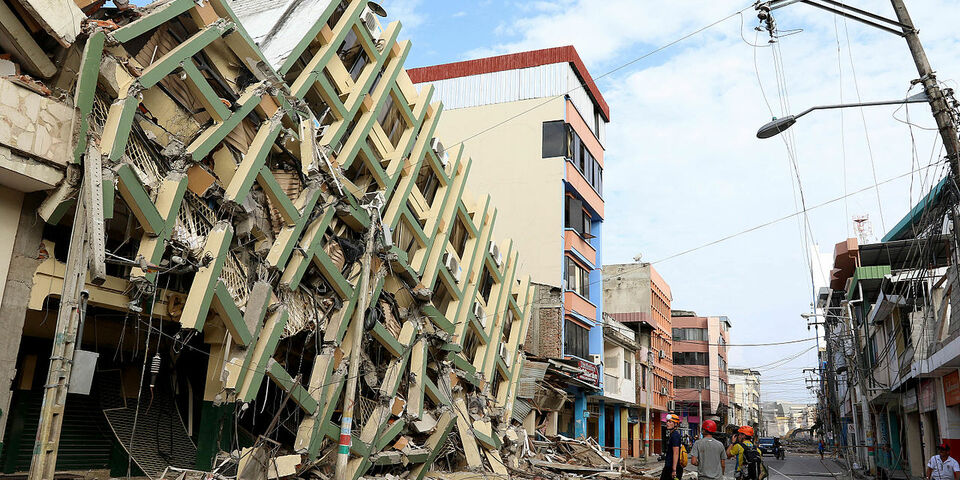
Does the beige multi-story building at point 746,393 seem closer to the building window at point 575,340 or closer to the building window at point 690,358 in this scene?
the building window at point 690,358

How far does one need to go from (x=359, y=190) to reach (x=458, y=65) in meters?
23.0

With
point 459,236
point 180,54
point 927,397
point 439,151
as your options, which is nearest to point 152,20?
point 180,54

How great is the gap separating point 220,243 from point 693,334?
236 feet

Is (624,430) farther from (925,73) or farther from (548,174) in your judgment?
(925,73)

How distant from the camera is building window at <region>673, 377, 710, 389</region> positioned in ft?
239

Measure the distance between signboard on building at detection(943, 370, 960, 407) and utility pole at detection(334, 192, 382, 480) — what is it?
1577 cm

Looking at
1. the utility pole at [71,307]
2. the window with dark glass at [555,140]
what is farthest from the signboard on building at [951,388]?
the utility pole at [71,307]

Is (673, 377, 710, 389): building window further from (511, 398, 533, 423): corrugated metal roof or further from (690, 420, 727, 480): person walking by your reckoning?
(690, 420, 727, 480): person walking

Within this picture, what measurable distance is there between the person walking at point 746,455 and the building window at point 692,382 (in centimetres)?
6020

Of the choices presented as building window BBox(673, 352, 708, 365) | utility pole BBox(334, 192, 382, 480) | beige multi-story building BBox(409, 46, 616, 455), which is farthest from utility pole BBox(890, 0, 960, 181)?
building window BBox(673, 352, 708, 365)

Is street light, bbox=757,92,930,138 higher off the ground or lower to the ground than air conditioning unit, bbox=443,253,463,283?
higher

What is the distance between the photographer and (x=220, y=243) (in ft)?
31.0

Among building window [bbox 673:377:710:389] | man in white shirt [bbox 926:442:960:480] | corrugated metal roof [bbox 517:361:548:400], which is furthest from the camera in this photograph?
building window [bbox 673:377:710:389]

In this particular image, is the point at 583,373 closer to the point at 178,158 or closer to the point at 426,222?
the point at 426,222
